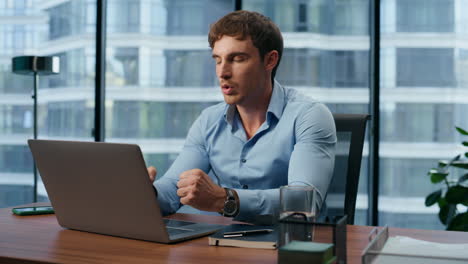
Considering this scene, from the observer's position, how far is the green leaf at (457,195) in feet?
10.3

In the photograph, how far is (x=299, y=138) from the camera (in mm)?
1766

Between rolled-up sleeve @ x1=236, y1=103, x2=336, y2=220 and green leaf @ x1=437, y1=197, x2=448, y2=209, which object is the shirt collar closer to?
rolled-up sleeve @ x1=236, y1=103, x2=336, y2=220

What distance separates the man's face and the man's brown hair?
0.02 m

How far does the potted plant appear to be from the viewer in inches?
125

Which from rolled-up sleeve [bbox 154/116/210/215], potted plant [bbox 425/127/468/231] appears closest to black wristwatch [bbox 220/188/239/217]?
rolled-up sleeve [bbox 154/116/210/215]

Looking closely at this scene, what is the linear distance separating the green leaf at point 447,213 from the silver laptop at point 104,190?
244 centimetres

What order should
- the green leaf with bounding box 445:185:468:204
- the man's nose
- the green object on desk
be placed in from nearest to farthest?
the green object on desk, the man's nose, the green leaf with bounding box 445:185:468:204

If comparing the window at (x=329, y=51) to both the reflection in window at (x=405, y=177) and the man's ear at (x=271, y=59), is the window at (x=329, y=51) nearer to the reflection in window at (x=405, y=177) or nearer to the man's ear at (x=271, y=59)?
the reflection in window at (x=405, y=177)

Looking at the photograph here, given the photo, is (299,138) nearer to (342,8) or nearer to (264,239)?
(264,239)

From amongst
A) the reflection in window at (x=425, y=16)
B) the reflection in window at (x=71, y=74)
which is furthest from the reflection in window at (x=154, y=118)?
the reflection in window at (x=425, y=16)

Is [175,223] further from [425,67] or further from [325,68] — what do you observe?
[425,67]

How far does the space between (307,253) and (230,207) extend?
0.57 m

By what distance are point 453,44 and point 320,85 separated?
984 mm

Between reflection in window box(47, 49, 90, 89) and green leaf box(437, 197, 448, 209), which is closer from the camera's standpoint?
green leaf box(437, 197, 448, 209)
